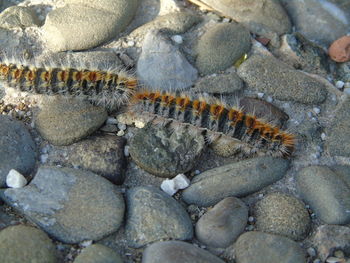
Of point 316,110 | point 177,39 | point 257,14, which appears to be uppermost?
point 257,14

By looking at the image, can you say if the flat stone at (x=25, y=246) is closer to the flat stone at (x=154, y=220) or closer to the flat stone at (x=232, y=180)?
the flat stone at (x=154, y=220)

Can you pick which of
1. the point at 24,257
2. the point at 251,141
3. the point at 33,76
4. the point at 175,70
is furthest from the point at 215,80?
the point at 24,257

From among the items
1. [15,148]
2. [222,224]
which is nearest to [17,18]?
[15,148]

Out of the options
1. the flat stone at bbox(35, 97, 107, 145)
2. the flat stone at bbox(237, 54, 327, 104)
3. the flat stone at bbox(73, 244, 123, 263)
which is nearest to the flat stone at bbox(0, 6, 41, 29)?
the flat stone at bbox(35, 97, 107, 145)

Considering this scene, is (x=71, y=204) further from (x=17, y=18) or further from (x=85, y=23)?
(x=17, y=18)

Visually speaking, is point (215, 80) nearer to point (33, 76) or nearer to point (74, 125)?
point (74, 125)
